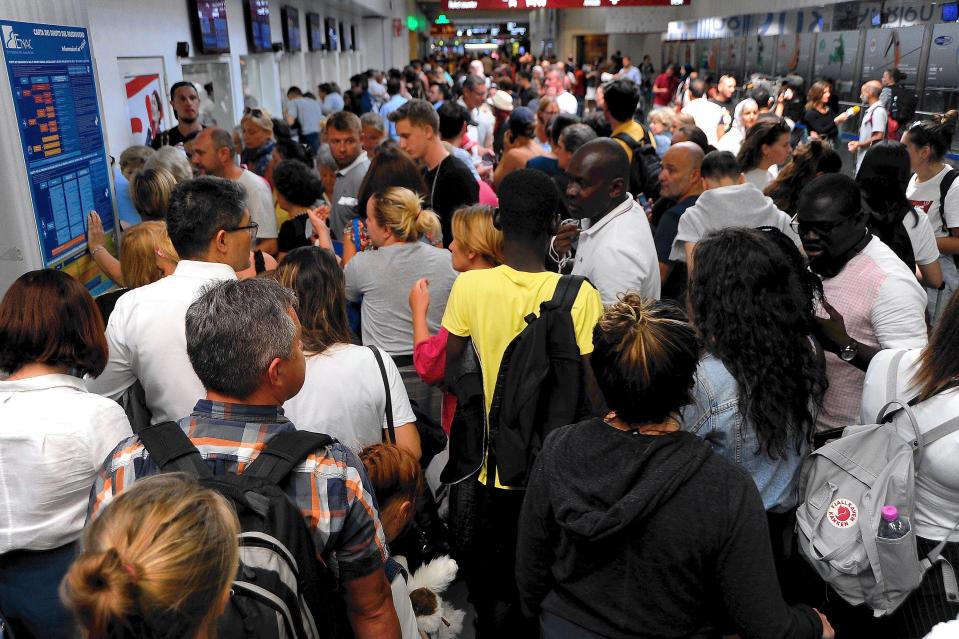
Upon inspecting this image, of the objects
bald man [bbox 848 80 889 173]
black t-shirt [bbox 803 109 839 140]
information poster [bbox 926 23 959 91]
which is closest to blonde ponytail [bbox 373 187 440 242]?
bald man [bbox 848 80 889 173]

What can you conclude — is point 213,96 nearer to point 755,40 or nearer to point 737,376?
point 737,376

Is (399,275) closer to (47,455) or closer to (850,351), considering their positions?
(47,455)

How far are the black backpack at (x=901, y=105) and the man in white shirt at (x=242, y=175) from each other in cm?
696

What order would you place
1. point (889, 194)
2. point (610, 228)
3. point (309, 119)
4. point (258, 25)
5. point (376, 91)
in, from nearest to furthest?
point (610, 228) → point (889, 194) → point (258, 25) → point (309, 119) → point (376, 91)

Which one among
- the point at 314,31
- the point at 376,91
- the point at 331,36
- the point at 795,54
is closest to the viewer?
the point at 376,91

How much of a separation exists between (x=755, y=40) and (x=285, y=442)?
672 inches

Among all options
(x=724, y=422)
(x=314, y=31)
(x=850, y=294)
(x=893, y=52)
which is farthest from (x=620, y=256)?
(x=314, y=31)

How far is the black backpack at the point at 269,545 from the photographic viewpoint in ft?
4.10

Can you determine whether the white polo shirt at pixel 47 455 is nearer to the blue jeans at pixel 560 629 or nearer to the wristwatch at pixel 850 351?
the blue jeans at pixel 560 629

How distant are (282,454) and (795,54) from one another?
14.9 meters

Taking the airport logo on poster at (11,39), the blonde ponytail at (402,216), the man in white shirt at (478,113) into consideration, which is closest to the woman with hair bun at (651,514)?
the blonde ponytail at (402,216)

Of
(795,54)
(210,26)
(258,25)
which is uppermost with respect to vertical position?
(258,25)

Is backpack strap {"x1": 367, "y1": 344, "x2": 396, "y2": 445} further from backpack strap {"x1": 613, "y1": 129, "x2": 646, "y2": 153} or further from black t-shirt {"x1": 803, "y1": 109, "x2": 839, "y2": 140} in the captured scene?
black t-shirt {"x1": 803, "y1": 109, "x2": 839, "y2": 140}

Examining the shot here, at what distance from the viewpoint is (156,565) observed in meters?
1.02
